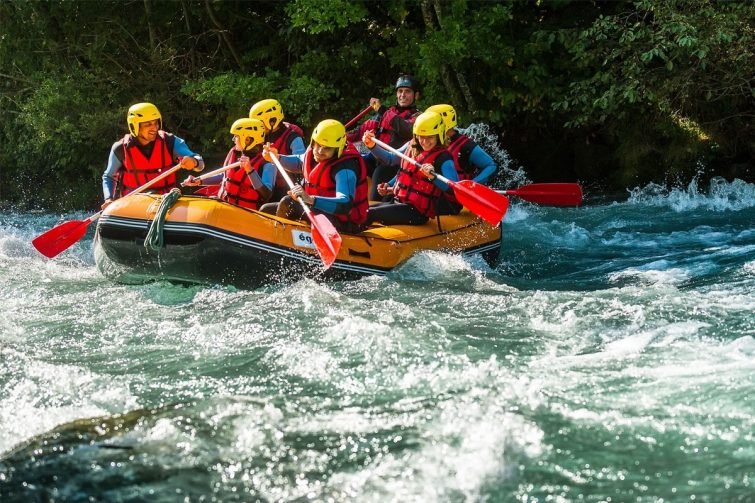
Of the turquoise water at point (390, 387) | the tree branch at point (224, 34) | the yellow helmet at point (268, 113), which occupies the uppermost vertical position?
the tree branch at point (224, 34)

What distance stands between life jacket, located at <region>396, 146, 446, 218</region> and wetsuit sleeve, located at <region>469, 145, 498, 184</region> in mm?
448

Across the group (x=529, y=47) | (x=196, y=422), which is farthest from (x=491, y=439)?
(x=529, y=47)

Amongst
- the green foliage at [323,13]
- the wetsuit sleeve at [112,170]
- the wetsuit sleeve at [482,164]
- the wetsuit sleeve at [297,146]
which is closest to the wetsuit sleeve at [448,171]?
the wetsuit sleeve at [482,164]

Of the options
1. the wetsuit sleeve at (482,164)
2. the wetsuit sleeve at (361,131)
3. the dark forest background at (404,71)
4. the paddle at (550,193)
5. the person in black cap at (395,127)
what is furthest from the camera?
the dark forest background at (404,71)

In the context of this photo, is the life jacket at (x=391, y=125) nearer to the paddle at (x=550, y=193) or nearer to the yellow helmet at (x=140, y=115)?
the paddle at (x=550, y=193)

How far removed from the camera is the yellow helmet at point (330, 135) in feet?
23.2

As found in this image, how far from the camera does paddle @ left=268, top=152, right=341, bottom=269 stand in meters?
6.46

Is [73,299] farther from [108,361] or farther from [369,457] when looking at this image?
[369,457]

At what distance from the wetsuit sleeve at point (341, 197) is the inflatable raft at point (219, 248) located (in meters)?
0.18

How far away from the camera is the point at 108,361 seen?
5379mm

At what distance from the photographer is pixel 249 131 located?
746cm

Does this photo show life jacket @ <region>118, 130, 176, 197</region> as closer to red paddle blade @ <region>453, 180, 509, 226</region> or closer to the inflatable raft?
the inflatable raft

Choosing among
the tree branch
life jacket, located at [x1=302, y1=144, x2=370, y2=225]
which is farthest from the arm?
the tree branch

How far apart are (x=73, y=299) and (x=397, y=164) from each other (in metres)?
2.96
